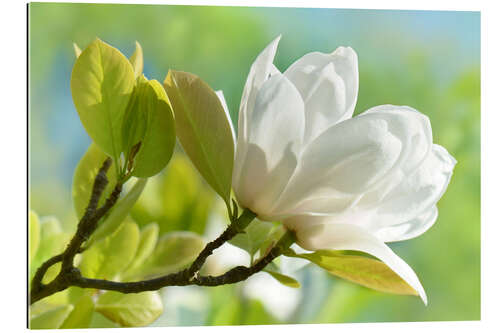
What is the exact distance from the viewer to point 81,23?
3.62ft

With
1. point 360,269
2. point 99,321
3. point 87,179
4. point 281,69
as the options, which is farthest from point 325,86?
point 281,69

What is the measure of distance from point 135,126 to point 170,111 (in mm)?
31

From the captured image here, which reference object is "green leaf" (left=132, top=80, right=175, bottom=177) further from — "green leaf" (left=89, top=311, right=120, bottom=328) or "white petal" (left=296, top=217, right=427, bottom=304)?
"green leaf" (left=89, top=311, right=120, bottom=328)

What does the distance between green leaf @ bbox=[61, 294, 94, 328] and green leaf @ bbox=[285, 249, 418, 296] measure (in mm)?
216

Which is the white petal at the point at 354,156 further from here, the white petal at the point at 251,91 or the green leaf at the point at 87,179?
the green leaf at the point at 87,179

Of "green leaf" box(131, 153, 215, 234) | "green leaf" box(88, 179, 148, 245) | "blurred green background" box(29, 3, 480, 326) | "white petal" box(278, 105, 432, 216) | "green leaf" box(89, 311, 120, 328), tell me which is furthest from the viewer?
"blurred green background" box(29, 3, 480, 326)

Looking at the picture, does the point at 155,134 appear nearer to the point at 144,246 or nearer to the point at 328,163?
the point at 328,163

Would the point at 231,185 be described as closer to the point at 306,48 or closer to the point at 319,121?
the point at 319,121

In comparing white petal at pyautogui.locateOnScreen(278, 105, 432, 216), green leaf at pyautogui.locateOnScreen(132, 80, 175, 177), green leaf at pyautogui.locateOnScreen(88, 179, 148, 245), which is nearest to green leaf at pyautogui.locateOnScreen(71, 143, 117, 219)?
green leaf at pyautogui.locateOnScreen(88, 179, 148, 245)

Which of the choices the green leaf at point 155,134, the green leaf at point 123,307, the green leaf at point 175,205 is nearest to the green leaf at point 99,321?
the green leaf at point 123,307

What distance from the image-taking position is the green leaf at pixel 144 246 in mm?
827

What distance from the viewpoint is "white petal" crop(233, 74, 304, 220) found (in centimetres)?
57

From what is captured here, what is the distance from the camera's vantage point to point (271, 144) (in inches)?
23.0
